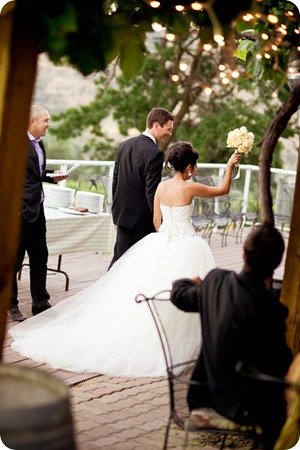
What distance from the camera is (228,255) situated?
9.53 m

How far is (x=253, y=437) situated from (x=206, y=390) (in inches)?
12.1

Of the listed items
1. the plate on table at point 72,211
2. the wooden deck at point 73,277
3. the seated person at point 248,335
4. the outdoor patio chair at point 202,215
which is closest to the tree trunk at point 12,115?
the seated person at point 248,335

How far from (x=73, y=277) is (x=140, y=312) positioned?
2545mm

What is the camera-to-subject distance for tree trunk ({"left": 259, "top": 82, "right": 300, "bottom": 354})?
12.5 ft

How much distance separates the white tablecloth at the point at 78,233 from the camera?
20.7 ft

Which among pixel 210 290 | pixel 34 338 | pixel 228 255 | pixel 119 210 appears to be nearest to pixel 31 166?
pixel 119 210

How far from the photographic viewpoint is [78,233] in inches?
257

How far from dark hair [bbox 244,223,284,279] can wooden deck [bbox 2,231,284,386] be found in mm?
1915

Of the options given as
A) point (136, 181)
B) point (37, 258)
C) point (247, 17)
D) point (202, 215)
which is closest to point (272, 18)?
point (247, 17)

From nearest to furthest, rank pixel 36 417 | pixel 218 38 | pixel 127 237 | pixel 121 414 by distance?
pixel 36 417
pixel 218 38
pixel 121 414
pixel 127 237

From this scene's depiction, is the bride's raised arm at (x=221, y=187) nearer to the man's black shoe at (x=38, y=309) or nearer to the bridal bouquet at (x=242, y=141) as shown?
the bridal bouquet at (x=242, y=141)

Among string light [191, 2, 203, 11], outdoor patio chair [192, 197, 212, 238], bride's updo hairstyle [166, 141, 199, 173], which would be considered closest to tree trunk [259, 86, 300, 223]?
string light [191, 2, 203, 11]

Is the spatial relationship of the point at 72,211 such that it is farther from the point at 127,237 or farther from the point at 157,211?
the point at 157,211

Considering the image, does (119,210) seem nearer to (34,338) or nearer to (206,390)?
(34,338)
